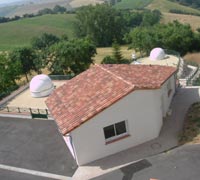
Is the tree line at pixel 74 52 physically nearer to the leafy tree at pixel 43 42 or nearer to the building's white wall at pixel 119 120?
the leafy tree at pixel 43 42

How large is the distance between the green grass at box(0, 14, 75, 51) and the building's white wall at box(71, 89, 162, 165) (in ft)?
313

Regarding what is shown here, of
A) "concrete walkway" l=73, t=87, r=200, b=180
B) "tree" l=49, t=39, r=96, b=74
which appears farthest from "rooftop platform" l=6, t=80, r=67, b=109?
"tree" l=49, t=39, r=96, b=74

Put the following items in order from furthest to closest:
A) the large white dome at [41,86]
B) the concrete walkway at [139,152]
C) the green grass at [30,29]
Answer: the green grass at [30,29]
the large white dome at [41,86]
the concrete walkway at [139,152]

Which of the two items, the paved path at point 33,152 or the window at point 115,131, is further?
the window at point 115,131

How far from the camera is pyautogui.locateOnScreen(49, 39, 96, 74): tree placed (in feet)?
181

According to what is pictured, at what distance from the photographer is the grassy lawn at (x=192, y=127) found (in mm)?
20430

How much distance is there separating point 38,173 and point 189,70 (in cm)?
3179

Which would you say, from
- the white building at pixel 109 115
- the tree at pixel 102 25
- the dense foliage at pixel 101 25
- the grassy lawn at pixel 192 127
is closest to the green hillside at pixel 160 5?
the dense foliage at pixel 101 25

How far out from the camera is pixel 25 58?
5878 cm

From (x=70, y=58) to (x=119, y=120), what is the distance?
121 feet

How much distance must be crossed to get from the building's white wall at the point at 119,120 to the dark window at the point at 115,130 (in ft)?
1.26

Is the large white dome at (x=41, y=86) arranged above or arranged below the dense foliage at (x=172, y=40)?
above

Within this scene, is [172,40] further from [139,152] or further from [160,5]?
[160,5]

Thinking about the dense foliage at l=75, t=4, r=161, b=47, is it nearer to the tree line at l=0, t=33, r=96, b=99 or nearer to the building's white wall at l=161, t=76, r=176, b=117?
the tree line at l=0, t=33, r=96, b=99
